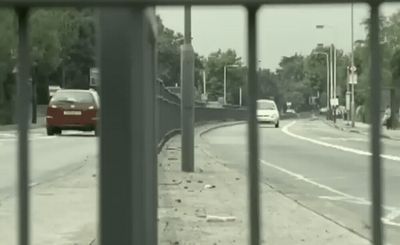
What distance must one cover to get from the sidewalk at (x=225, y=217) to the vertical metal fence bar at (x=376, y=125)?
3185 mm

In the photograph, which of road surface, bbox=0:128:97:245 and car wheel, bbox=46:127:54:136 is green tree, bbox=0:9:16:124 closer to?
road surface, bbox=0:128:97:245

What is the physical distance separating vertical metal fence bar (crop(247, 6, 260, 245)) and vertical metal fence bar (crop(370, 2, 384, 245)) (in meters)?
0.37

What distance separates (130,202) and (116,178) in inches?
3.5

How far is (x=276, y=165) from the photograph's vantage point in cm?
1848

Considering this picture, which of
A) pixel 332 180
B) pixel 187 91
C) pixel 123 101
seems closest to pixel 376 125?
pixel 123 101

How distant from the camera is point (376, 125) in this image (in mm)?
2643

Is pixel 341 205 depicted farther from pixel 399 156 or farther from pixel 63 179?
pixel 399 156

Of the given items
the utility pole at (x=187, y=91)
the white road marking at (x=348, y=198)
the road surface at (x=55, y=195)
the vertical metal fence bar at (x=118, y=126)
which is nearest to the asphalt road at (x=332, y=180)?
the white road marking at (x=348, y=198)

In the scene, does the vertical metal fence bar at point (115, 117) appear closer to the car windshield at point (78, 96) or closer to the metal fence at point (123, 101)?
the metal fence at point (123, 101)

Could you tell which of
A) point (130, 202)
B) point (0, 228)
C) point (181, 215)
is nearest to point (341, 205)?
point (181, 215)

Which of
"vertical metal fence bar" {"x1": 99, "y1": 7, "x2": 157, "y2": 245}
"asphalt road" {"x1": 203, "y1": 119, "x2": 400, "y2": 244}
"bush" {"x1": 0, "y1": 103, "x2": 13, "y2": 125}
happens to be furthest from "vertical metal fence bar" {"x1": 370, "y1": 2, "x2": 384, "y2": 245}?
"asphalt road" {"x1": 203, "y1": 119, "x2": 400, "y2": 244}

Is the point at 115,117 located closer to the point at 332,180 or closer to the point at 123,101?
the point at 123,101

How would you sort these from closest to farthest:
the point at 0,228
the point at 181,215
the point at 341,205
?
the point at 0,228, the point at 181,215, the point at 341,205

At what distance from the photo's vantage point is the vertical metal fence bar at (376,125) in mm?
2594
